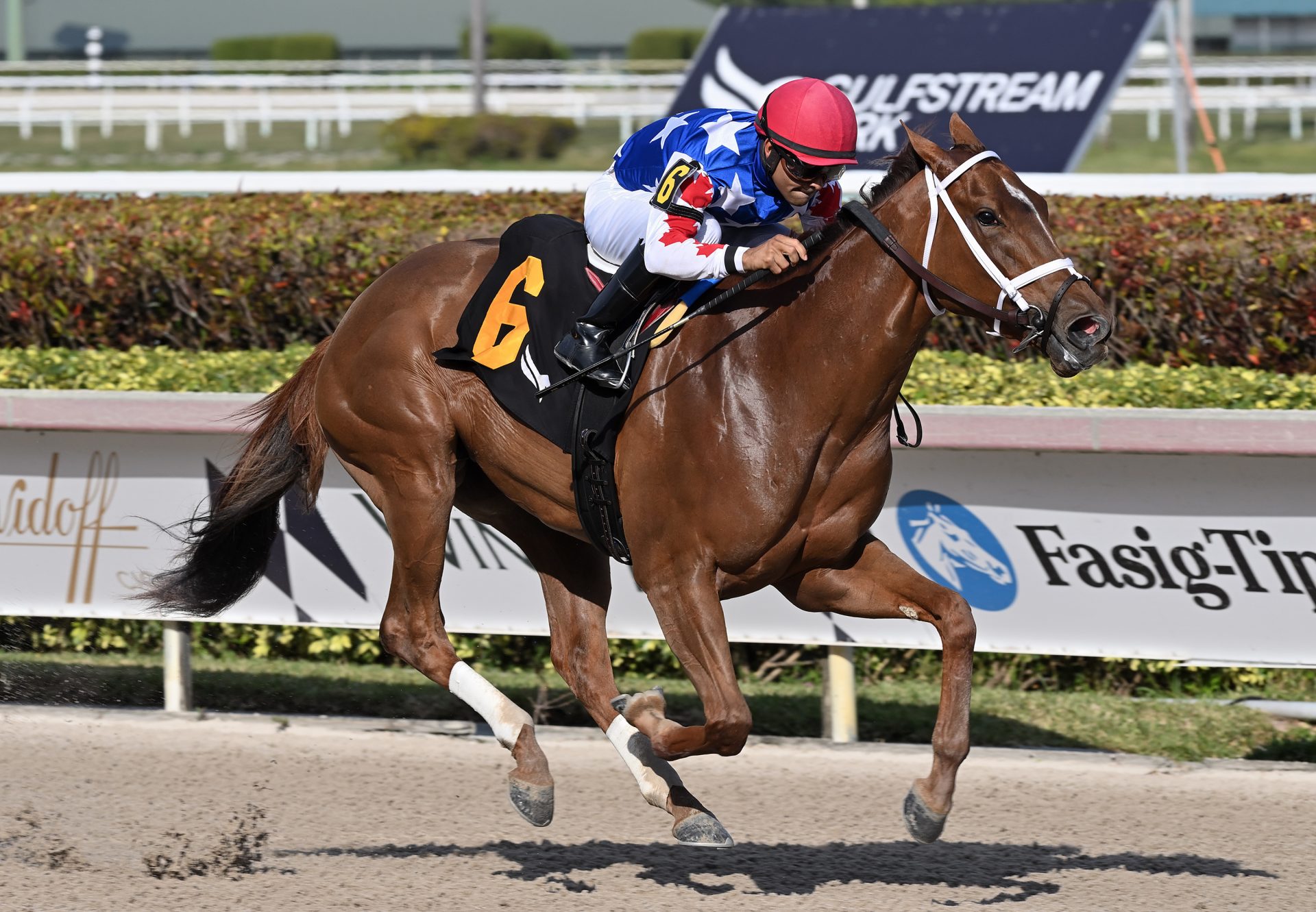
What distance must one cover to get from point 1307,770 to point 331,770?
10.00 ft

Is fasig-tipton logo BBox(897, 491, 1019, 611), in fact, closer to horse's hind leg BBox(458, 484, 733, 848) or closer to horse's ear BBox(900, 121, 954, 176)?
horse's hind leg BBox(458, 484, 733, 848)

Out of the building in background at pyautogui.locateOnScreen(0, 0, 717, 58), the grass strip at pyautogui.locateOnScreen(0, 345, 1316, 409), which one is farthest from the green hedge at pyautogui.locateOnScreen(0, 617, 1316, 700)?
the building in background at pyautogui.locateOnScreen(0, 0, 717, 58)

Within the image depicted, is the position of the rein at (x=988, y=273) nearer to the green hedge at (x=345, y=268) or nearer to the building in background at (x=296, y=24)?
the green hedge at (x=345, y=268)

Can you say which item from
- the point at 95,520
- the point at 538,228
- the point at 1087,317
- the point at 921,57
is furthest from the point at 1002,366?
the point at 921,57

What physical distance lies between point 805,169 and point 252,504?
2164 mm

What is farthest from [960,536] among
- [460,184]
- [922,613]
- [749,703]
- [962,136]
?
[460,184]

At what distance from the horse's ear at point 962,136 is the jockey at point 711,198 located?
23cm

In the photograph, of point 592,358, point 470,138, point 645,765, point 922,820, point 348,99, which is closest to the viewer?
point 922,820

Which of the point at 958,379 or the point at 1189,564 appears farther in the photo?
the point at 958,379

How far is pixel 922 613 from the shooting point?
4.07 meters

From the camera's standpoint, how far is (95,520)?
5910 millimetres

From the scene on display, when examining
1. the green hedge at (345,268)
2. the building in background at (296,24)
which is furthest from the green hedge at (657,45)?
the green hedge at (345,268)

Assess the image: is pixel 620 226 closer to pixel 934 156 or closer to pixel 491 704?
pixel 934 156

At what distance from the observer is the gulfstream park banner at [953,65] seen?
11.5 metres
